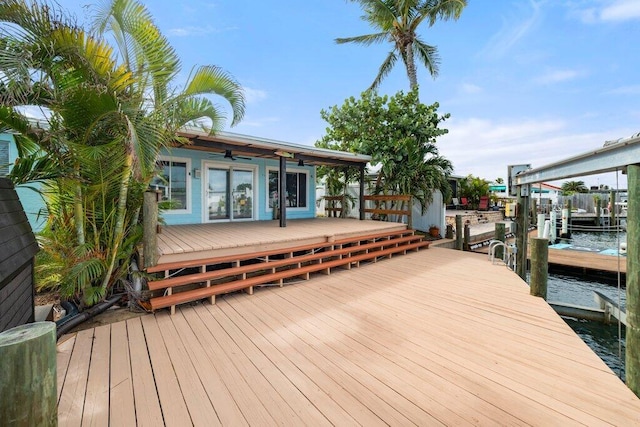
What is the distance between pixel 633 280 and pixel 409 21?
40.2 feet

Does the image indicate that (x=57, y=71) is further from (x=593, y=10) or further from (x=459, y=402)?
(x=593, y=10)

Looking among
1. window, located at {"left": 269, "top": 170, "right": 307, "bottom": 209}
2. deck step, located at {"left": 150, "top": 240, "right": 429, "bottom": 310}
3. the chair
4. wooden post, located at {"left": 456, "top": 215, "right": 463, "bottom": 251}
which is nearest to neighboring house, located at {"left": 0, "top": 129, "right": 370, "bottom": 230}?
window, located at {"left": 269, "top": 170, "right": 307, "bottom": 209}

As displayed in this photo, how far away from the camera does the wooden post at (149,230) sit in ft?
11.4

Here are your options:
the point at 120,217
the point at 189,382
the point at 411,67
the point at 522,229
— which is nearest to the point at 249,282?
the point at 120,217

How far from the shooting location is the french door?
7.66 meters

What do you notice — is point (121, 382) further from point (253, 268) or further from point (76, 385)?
point (253, 268)

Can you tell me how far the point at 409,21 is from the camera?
36.8ft

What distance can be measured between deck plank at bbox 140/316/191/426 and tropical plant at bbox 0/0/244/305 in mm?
1176

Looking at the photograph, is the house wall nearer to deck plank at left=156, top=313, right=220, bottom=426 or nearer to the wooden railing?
the wooden railing

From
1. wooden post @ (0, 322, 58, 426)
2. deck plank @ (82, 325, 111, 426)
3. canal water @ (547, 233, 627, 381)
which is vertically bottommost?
canal water @ (547, 233, 627, 381)

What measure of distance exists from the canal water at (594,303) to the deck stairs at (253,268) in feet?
11.5

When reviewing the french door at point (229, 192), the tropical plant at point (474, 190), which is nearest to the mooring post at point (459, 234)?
the french door at point (229, 192)

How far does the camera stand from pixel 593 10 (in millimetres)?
6418

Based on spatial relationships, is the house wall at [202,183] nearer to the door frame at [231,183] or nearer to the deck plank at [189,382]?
the door frame at [231,183]
